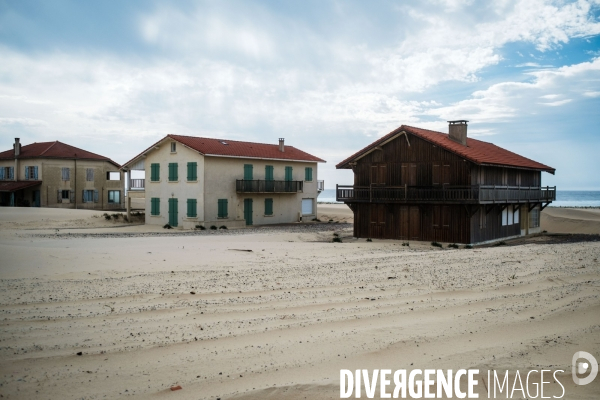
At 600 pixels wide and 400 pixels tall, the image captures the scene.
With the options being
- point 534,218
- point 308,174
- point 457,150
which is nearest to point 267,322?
point 457,150

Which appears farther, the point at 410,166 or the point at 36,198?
the point at 36,198

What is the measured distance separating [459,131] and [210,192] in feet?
55.5

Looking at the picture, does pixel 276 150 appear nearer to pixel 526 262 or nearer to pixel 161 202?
pixel 161 202

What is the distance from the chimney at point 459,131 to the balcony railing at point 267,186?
Answer: 48.0 ft

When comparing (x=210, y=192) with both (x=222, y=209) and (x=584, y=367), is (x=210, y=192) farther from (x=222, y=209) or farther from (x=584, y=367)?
(x=584, y=367)

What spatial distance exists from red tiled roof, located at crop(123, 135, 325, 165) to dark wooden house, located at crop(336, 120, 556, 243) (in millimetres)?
10158

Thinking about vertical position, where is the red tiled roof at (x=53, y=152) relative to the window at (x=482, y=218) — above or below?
above

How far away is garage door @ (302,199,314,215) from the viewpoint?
44.5 metres

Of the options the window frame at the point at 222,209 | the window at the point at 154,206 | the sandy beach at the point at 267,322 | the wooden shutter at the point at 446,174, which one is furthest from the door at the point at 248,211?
the sandy beach at the point at 267,322

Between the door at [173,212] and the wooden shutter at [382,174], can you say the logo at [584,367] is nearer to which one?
the wooden shutter at [382,174]

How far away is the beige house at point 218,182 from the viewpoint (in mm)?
36312

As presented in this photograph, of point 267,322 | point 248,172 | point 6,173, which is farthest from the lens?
point 6,173

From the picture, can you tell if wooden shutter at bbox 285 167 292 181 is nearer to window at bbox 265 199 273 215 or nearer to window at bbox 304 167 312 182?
window at bbox 304 167 312 182

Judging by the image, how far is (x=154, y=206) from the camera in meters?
Result: 39.4
